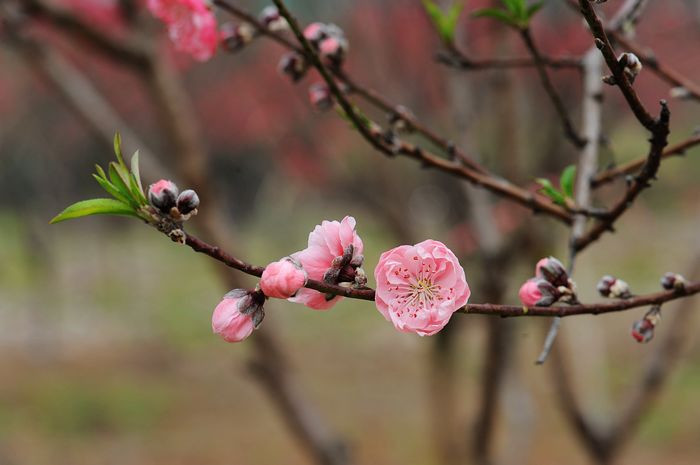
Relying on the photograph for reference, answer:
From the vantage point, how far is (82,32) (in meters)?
1.93

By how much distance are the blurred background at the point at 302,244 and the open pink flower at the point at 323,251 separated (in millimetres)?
695

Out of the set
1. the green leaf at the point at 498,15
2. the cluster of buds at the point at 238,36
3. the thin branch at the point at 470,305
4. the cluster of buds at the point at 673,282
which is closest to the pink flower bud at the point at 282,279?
the thin branch at the point at 470,305

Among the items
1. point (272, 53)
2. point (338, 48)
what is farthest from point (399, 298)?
point (272, 53)

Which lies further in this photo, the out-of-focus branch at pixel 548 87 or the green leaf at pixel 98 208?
the out-of-focus branch at pixel 548 87

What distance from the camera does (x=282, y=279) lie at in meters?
0.55

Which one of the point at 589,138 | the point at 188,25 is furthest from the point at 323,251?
the point at 589,138

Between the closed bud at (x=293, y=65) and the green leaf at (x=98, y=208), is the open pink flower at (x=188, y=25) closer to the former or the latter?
the closed bud at (x=293, y=65)

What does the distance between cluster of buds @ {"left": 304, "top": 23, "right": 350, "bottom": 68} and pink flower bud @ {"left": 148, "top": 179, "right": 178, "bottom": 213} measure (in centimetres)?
44

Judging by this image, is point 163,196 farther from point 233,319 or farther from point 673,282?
point 673,282

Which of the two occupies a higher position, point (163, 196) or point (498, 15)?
point (498, 15)

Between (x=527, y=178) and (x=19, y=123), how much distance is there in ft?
28.5

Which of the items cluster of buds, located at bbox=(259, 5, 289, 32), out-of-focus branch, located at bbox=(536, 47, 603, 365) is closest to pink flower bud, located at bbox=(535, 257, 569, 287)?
out-of-focus branch, located at bbox=(536, 47, 603, 365)

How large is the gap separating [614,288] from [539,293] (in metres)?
0.09

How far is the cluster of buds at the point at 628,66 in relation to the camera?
0.58 meters
